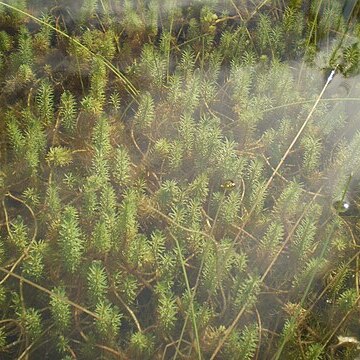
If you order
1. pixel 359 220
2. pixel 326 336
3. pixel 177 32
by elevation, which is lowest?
pixel 326 336

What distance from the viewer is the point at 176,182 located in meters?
1.69

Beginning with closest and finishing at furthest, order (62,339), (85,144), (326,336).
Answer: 1. (62,339)
2. (326,336)
3. (85,144)

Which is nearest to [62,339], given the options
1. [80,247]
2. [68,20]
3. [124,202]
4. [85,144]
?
[80,247]

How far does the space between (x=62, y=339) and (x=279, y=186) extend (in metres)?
0.71

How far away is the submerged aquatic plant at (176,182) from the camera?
1.48 meters

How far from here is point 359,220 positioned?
5.63ft

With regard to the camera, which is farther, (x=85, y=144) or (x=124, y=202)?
(x=85, y=144)

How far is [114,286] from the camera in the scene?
1.49 m

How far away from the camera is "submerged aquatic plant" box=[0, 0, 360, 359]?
1.48 m

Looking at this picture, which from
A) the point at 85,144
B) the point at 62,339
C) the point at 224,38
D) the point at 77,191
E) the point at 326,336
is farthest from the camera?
the point at 224,38

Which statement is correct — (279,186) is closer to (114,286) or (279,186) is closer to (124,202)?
(124,202)

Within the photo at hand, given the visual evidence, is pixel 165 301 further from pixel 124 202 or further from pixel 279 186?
pixel 279 186

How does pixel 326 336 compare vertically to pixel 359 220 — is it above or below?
below

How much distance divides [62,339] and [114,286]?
0.17m
